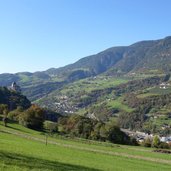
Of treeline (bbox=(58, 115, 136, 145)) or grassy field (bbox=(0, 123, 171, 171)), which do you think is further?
treeline (bbox=(58, 115, 136, 145))

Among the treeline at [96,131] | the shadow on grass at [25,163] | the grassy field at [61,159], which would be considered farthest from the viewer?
the treeline at [96,131]

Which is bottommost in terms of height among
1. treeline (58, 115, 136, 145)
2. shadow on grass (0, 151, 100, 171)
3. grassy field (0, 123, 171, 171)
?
treeline (58, 115, 136, 145)

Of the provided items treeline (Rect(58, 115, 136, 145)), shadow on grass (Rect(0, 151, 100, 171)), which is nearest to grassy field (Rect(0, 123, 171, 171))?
shadow on grass (Rect(0, 151, 100, 171))

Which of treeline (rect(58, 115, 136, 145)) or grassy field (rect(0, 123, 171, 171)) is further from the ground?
grassy field (rect(0, 123, 171, 171))

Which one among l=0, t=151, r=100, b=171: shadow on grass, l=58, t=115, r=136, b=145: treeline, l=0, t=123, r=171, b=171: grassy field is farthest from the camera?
l=58, t=115, r=136, b=145: treeline

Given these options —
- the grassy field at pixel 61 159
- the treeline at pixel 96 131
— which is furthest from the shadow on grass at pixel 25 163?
the treeline at pixel 96 131

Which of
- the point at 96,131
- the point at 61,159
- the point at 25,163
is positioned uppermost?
the point at 25,163

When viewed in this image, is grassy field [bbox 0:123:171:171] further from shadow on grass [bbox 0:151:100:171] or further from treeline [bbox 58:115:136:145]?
treeline [bbox 58:115:136:145]

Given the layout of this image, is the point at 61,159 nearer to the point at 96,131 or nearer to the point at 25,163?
the point at 25,163

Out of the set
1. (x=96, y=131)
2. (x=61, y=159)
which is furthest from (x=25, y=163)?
(x=96, y=131)

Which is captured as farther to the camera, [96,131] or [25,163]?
[96,131]

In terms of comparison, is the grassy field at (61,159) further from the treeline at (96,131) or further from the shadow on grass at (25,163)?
the treeline at (96,131)

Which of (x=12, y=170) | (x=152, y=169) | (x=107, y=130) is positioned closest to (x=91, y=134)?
(x=107, y=130)

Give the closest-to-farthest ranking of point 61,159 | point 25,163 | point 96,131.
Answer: point 25,163, point 61,159, point 96,131
